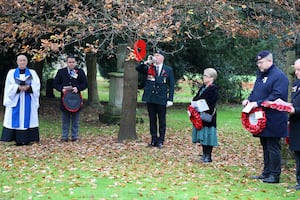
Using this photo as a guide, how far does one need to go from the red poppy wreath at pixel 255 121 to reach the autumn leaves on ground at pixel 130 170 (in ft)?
→ 2.72

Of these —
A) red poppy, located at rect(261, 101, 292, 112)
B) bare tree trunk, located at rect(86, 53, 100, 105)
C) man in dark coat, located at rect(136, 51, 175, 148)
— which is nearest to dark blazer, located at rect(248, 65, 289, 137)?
red poppy, located at rect(261, 101, 292, 112)

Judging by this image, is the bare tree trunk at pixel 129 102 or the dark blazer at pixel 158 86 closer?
the dark blazer at pixel 158 86

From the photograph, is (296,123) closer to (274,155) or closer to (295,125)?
(295,125)

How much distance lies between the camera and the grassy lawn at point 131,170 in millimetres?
7719

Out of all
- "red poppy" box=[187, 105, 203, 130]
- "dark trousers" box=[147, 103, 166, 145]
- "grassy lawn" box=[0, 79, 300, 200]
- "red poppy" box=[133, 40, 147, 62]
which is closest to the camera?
"grassy lawn" box=[0, 79, 300, 200]

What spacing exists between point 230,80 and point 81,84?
1443 cm

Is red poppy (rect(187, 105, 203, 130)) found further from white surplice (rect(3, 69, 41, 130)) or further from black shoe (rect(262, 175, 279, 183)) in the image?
white surplice (rect(3, 69, 41, 130))

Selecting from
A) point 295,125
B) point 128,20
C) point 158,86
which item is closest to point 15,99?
point 158,86

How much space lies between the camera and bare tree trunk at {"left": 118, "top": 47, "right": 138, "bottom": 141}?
506 inches

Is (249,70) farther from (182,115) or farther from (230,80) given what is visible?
(182,115)

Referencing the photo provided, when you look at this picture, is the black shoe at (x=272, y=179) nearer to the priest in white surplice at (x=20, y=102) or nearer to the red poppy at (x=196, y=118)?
the red poppy at (x=196, y=118)

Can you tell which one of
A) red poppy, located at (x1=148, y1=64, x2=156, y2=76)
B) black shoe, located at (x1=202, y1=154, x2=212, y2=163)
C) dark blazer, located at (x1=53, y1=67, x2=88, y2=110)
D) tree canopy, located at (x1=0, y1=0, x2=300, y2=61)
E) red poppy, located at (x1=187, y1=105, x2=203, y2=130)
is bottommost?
black shoe, located at (x1=202, y1=154, x2=212, y2=163)

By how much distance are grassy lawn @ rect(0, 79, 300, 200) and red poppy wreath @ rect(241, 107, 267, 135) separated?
0.83 meters

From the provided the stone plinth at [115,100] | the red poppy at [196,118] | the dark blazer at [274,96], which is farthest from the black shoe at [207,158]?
the stone plinth at [115,100]
